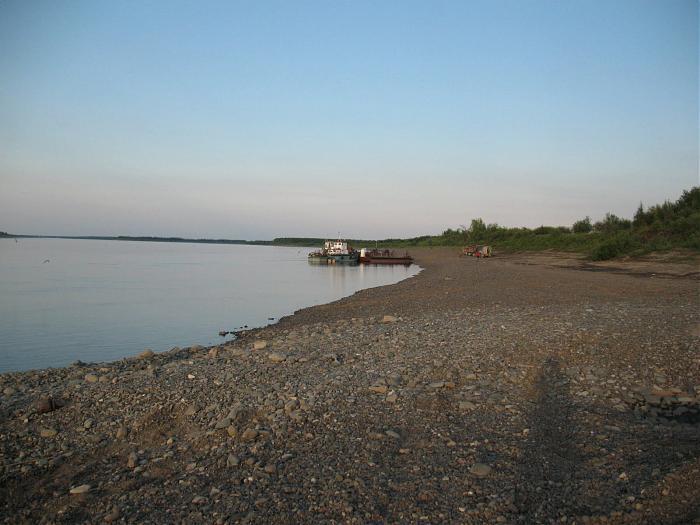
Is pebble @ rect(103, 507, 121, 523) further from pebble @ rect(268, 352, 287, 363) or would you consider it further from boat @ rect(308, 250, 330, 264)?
boat @ rect(308, 250, 330, 264)

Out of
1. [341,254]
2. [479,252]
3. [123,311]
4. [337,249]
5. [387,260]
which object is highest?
[337,249]

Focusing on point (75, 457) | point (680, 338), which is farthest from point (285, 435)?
point (680, 338)

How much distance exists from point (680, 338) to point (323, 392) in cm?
783

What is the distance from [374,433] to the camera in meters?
6.64

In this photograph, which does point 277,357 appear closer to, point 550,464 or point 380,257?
point 550,464

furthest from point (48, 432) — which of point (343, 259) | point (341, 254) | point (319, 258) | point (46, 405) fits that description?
point (319, 258)

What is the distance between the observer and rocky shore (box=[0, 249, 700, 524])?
5.04 metres

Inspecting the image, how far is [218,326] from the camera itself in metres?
20.2

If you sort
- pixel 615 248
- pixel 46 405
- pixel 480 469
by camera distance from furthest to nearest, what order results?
pixel 615 248
pixel 46 405
pixel 480 469

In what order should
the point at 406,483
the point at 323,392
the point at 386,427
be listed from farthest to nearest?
the point at 323,392, the point at 386,427, the point at 406,483

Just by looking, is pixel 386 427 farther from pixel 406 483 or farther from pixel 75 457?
pixel 75 457

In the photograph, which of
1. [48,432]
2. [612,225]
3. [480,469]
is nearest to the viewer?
[480,469]

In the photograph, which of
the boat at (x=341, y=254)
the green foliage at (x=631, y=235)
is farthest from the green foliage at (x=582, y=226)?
the boat at (x=341, y=254)

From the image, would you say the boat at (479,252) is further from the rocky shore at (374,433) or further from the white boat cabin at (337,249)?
the rocky shore at (374,433)
